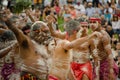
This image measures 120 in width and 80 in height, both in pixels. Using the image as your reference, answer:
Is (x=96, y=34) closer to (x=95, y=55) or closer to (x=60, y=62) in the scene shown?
(x=60, y=62)

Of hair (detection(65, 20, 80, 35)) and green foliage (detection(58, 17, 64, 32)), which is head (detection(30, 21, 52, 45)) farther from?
green foliage (detection(58, 17, 64, 32))

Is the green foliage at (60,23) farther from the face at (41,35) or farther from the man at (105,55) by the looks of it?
the face at (41,35)

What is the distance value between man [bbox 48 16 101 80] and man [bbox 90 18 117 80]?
20.1 inches

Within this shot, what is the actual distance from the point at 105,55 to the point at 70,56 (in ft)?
5.91

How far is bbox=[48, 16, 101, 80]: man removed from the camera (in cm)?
1018

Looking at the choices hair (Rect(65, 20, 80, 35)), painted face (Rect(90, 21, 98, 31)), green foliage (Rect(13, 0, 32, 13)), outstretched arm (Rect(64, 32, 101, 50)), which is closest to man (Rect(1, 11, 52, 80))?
outstretched arm (Rect(64, 32, 101, 50))

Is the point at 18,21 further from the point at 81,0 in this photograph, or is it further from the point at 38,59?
the point at 81,0

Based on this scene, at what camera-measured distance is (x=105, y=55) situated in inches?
479

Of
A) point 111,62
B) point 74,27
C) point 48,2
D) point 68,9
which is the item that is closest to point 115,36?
point 68,9

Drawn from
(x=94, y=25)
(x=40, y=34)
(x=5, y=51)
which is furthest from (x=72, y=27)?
(x=5, y=51)

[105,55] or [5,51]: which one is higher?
[5,51]

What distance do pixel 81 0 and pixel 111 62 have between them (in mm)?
14532

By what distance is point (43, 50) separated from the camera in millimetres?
8984

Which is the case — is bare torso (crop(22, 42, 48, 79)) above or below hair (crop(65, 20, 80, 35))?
below
